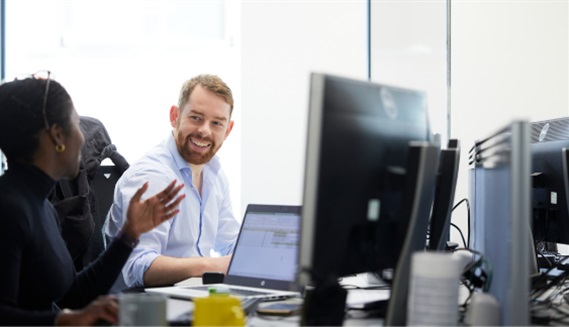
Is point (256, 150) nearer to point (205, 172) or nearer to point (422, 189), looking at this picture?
point (205, 172)

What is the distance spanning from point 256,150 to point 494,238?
8.09 ft

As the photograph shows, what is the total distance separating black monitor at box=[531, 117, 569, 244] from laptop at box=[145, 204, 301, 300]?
32.3 inches

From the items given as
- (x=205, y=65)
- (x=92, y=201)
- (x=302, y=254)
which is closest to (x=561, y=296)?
(x=302, y=254)

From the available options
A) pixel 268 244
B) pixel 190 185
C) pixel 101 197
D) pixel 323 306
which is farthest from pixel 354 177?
pixel 101 197

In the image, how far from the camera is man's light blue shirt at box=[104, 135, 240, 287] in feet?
7.66

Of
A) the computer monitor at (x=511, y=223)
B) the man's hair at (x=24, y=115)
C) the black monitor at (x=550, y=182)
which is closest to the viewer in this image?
the computer monitor at (x=511, y=223)

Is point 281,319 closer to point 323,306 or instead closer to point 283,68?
point 323,306

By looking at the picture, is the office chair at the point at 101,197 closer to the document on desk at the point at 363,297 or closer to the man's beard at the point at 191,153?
the man's beard at the point at 191,153

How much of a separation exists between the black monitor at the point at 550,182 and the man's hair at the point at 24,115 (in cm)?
144

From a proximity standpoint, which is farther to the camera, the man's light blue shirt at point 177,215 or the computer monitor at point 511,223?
the man's light blue shirt at point 177,215

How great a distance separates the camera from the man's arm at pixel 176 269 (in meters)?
2.21

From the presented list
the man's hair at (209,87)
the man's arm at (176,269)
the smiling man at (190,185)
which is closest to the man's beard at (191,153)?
the smiling man at (190,185)

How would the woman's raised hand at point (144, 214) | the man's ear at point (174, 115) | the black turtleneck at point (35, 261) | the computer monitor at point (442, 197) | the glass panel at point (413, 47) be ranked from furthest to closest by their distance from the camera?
1. the glass panel at point (413, 47)
2. the man's ear at point (174, 115)
3. the woman's raised hand at point (144, 214)
4. the computer monitor at point (442, 197)
5. the black turtleneck at point (35, 261)

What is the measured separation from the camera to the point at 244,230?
81.4 inches
